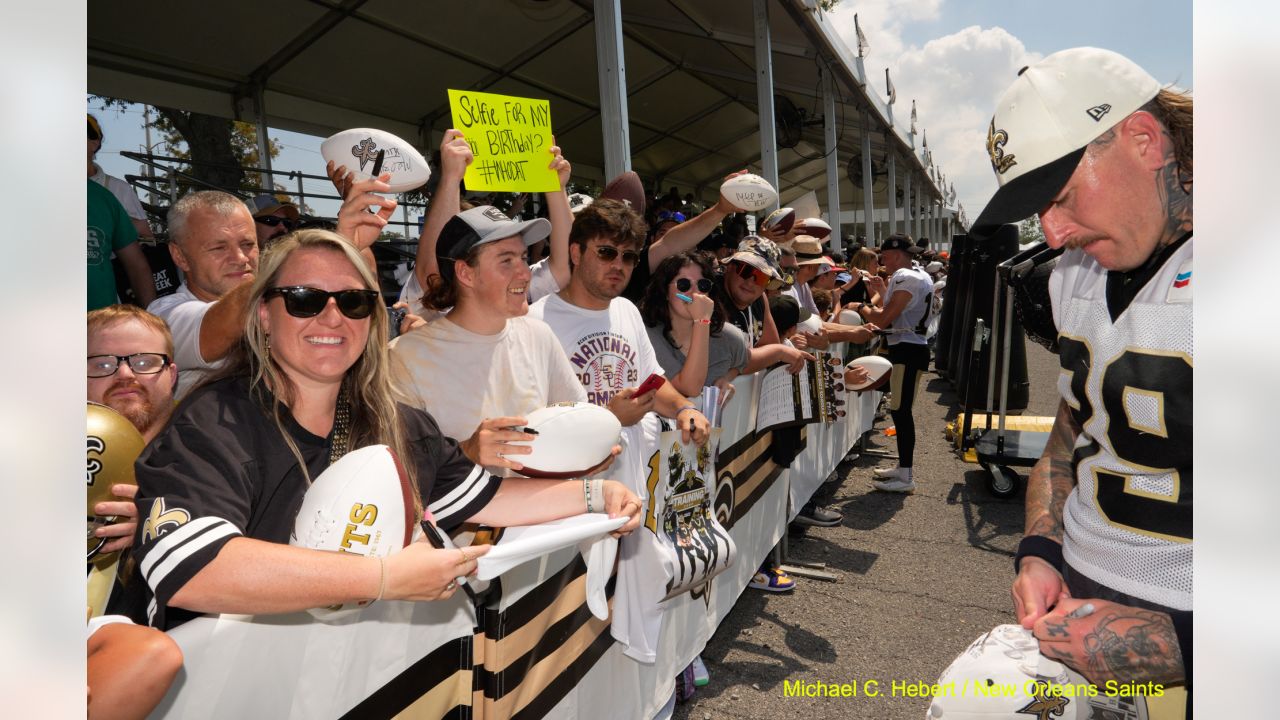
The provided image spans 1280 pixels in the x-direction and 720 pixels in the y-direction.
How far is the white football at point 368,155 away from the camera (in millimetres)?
2600

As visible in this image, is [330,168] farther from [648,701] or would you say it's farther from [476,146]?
[648,701]

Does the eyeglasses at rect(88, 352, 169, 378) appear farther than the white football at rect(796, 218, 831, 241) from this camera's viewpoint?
No

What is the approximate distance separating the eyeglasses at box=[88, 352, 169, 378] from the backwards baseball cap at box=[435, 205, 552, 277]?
97 centimetres

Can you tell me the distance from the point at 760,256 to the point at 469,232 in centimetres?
220

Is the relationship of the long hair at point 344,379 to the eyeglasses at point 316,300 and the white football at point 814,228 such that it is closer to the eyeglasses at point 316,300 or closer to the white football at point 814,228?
the eyeglasses at point 316,300

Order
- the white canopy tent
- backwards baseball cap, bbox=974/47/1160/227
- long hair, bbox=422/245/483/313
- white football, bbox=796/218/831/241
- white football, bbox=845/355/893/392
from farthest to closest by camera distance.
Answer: the white canopy tent, white football, bbox=796/218/831/241, white football, bbox=845/355/893/392, long hair, bbox=422/245/483/313, backwards baseball cap, bbox=974/47/1160/227

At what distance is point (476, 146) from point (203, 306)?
1240 millimetres

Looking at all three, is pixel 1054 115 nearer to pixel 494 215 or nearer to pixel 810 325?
pixel 494 215

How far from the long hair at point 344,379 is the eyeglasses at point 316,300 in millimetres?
50

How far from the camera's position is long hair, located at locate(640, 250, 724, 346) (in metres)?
3.73

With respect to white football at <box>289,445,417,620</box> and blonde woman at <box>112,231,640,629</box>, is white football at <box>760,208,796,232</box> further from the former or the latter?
white football at <box>289,445,417,620</box>

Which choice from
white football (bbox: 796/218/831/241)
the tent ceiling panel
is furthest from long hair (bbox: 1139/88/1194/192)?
the tent ceiling panel

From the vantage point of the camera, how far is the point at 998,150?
1.55 m

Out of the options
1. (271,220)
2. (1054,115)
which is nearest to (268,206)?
(271,220)
